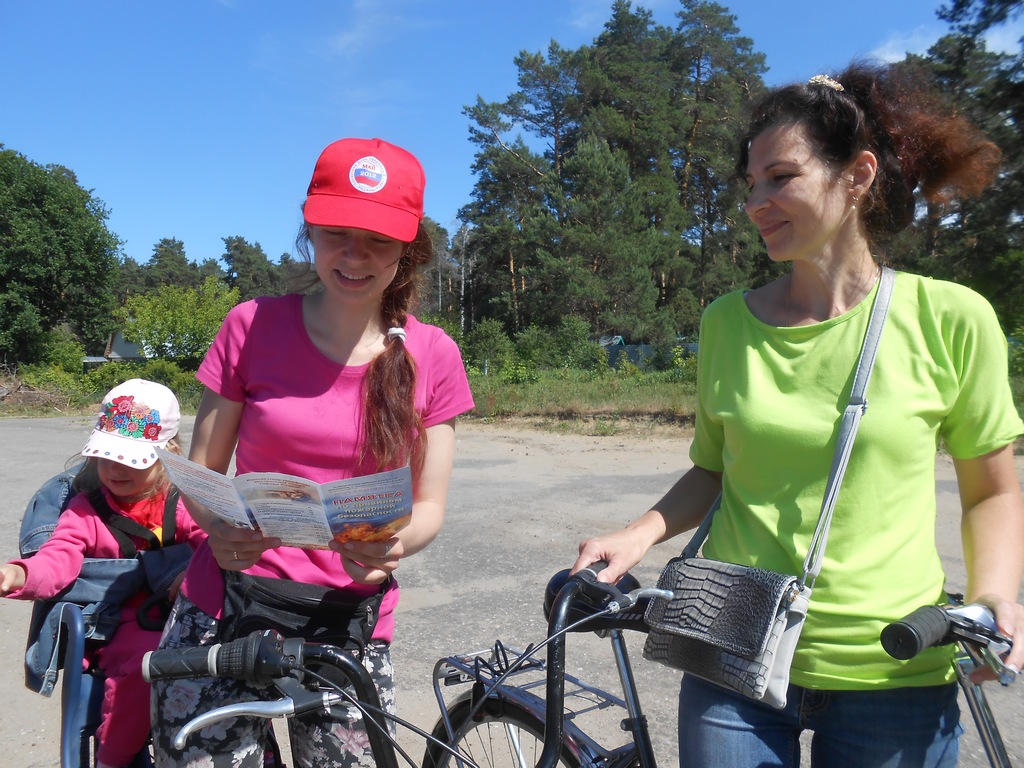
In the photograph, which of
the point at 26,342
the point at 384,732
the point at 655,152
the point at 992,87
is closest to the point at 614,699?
the point at 384,732

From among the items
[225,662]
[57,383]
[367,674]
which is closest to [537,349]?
[57,383]

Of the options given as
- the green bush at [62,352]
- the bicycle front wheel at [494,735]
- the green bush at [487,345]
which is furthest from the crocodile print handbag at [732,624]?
the green bush at [62,352]

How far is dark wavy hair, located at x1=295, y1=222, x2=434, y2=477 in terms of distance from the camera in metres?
1.90

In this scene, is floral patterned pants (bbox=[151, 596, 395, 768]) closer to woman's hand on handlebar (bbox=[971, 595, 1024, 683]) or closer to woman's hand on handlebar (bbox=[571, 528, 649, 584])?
woman's hand on handlebar (bbox=[571, 528, 649, 584])

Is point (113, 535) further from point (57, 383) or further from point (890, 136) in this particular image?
point (57, 383)

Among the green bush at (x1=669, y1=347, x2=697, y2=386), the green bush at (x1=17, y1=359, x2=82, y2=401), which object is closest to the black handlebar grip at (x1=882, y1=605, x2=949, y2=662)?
the green bush at (x1=669, y1=347, x2=697, y2=386)

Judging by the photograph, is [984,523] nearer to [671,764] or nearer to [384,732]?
[384,732]

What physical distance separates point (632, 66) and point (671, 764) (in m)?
42.4

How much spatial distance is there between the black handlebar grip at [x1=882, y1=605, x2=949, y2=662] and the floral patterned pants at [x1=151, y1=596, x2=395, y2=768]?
1.12 metres

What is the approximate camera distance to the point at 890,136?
1711 mm

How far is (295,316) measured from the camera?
6.64 feet

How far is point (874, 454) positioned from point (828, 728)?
0.53 meters

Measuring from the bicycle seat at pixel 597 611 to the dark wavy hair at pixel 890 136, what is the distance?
0.89 metres

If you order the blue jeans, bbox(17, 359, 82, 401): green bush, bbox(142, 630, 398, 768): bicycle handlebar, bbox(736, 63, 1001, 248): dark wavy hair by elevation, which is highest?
bbox(736, 63, 1001, 248): dark wavy hair
